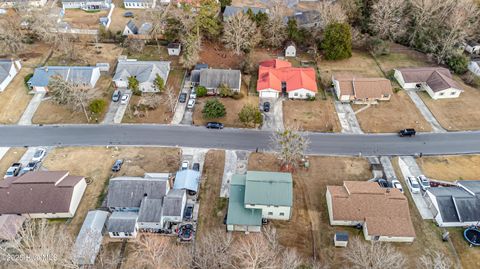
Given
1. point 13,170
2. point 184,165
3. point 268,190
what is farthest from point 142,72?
point 268,190

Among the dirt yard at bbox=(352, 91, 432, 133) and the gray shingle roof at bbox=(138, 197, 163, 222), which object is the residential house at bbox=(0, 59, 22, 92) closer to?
the gray shingle roof at bbox=(138, 197, 163, 222)

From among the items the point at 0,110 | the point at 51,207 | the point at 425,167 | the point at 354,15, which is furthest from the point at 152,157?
the point at 354,15

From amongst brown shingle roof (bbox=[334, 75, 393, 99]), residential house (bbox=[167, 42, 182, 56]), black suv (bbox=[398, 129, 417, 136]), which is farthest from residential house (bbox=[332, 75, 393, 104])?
residential house (bbox=[167, 42, 182, 56])

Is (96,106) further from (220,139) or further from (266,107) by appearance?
(266,107)

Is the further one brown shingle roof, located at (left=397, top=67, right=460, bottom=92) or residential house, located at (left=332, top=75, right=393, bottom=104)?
brown shingle roof, located at (left=397, top=67, right=460, bottom=92)

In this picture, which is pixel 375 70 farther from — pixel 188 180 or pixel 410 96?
pixel 188 180

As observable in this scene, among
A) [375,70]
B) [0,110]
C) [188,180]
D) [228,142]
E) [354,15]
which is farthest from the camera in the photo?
[354,15]

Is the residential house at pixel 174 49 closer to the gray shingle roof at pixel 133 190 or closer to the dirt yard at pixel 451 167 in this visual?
the gray shingle roof at pixel 133 190
